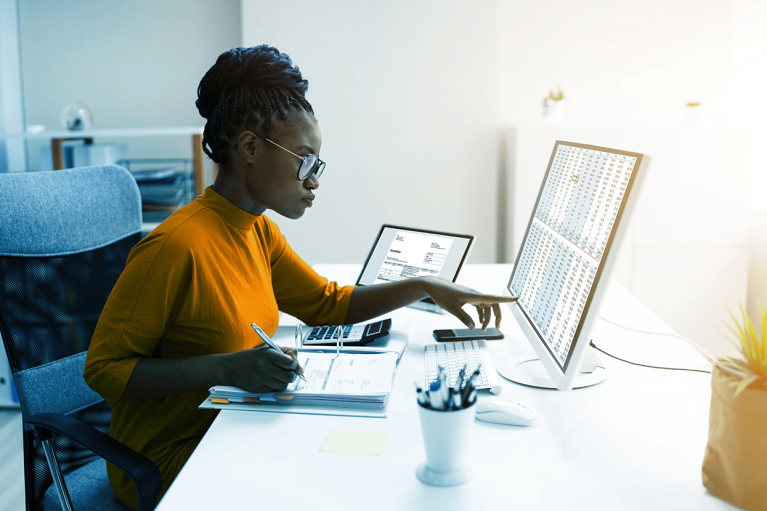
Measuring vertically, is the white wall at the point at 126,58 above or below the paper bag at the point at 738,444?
above

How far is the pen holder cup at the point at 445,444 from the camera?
0.75m

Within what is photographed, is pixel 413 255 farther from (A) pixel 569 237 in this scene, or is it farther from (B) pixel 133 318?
(B) pixel 133 318

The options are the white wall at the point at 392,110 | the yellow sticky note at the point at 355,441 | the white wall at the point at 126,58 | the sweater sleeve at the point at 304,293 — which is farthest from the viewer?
the white wall at the point at 126,58

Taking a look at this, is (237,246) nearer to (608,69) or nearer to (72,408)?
(72,408)

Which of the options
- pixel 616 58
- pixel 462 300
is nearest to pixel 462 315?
pixel 462 300

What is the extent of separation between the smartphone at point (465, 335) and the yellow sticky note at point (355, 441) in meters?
0.46

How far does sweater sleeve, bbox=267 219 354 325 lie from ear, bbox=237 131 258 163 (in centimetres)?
32

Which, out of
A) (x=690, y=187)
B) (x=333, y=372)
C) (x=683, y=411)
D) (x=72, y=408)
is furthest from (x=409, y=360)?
(x=690, y=187)

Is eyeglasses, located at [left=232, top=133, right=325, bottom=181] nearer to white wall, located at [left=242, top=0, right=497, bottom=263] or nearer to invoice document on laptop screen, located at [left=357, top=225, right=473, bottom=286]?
invoice document on laptop screen, located at [left=357, top=225, right=473, bottom=286]

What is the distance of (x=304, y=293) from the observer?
1.47m

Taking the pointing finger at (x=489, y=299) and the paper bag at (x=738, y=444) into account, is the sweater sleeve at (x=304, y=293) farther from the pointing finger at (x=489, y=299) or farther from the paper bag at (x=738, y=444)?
the paper bag at (x=738, y=444)

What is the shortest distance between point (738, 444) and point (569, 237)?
1.51 ft

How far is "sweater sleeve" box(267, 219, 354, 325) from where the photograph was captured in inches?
57.3

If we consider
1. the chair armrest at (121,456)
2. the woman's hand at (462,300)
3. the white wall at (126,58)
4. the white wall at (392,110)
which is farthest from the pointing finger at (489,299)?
the white wall at (126,58)
